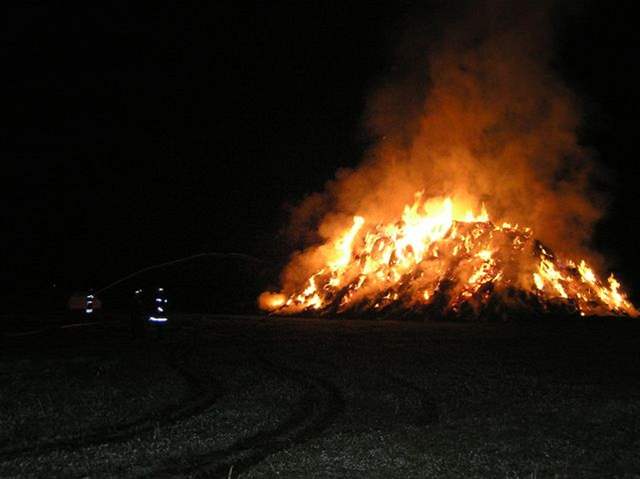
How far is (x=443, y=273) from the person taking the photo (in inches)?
1694

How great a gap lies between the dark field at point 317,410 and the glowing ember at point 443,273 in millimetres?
17380

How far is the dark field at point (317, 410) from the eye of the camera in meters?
8.04

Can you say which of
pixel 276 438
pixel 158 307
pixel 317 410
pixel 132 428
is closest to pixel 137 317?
pixel 158 307

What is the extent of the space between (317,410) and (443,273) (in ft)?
107

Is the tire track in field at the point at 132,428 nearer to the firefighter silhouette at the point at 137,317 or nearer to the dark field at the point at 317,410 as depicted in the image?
the dark field at the point at 317,410

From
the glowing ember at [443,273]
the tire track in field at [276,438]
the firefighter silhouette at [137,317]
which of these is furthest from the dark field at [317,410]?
the glowing ember at [443,273]

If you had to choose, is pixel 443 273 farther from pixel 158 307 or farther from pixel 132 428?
pixel 132 428

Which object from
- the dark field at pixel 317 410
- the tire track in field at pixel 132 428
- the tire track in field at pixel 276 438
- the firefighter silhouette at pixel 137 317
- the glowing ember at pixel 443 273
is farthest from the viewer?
the glowing ember at pixel 443 273

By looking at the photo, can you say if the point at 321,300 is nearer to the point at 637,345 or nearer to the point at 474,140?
the point at 474,140

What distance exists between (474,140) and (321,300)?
53.6 ft

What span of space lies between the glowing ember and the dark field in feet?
57.0

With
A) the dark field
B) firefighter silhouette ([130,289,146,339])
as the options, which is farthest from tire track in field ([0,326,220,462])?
firefighter silhouette ([130,289,146,339])

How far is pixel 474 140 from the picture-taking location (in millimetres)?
47656

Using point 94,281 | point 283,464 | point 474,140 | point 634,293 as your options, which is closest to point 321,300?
point 474,140
